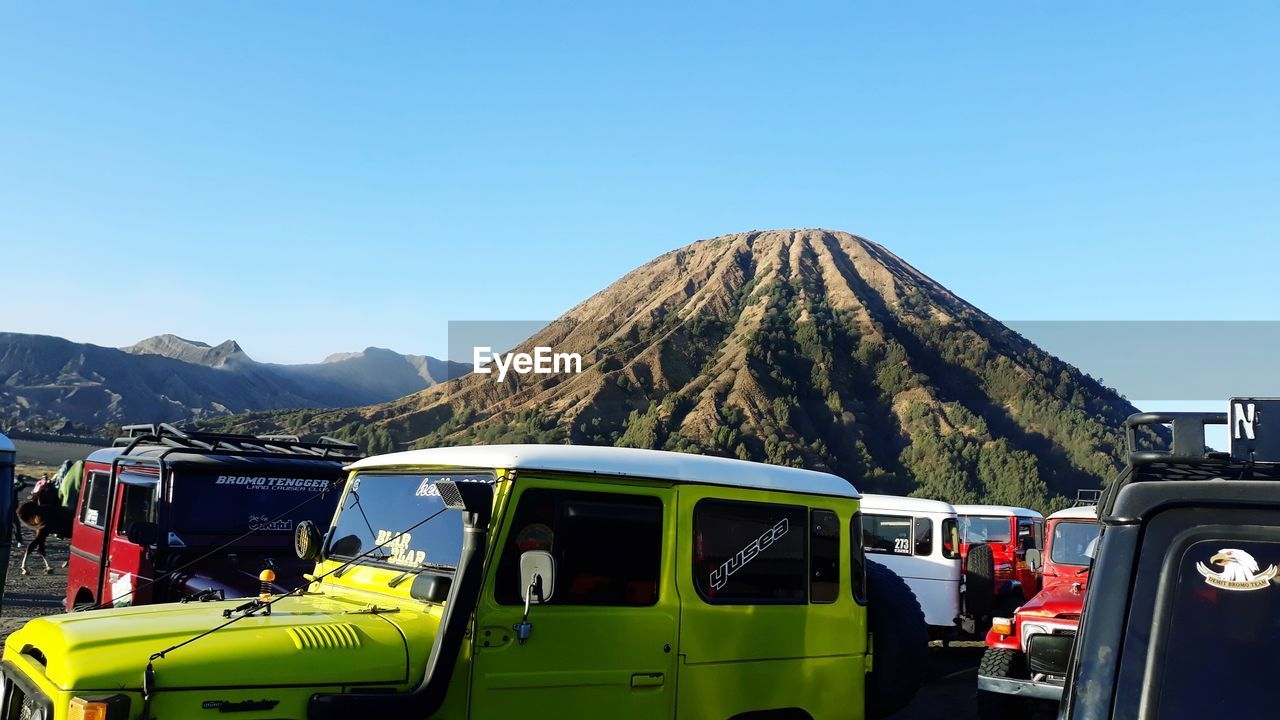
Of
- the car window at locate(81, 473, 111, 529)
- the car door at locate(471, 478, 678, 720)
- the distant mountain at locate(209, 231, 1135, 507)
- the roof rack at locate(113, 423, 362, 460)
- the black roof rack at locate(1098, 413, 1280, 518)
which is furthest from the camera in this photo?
the distant mountain at locate(209, 231, 1135, 507)

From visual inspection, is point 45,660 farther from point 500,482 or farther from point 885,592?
point 885,592

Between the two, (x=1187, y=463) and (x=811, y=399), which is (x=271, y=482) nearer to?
(x=1187, y=463)

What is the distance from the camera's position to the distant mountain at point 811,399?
221ft

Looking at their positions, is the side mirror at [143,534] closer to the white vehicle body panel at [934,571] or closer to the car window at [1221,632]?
the car window at [1221,632]

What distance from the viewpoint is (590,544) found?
15.9 feet

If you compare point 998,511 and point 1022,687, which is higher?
point 998,511

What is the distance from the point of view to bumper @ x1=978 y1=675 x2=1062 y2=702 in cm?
827

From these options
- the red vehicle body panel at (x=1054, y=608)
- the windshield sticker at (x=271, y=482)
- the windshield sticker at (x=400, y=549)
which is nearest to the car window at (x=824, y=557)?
the windshield sticker at (x=400, y=549)

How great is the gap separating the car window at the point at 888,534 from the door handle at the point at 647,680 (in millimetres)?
11754

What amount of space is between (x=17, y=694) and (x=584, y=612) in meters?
2.37

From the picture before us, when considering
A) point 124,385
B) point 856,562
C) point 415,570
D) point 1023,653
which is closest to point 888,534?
point 1023,653

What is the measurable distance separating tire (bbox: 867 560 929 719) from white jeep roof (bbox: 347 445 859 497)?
82 cm

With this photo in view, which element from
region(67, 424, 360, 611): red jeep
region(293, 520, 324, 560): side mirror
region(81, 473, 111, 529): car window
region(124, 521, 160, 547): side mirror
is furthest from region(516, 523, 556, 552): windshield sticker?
region(81, 473, 111, 529): car window

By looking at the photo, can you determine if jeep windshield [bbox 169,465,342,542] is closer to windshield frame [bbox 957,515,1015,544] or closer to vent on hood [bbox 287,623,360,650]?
vent on hood [bbox 287,623,360,650]
